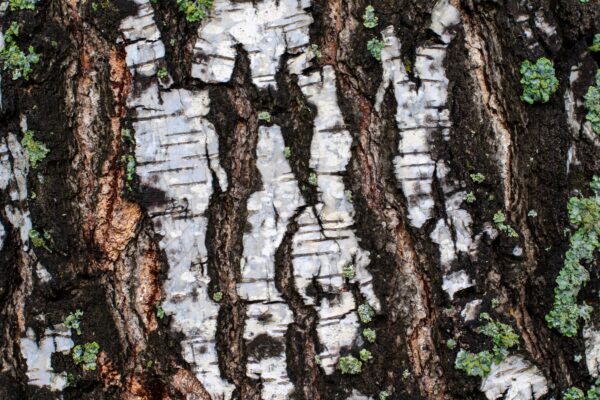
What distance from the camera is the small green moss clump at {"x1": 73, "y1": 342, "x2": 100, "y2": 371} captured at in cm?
160

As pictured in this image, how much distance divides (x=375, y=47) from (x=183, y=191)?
605 mm

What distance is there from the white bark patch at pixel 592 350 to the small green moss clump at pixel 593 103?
54cm

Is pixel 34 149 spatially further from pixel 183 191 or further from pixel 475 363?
pixel 475 363

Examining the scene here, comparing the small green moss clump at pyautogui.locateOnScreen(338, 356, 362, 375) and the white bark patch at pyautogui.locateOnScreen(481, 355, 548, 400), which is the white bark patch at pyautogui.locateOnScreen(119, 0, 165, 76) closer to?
the small green moss clump at pyautogui.locateOnScreen(338, 356, 362, 375)

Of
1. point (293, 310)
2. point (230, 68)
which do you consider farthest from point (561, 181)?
point (230, 68)

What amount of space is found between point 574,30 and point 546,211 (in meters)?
0.48

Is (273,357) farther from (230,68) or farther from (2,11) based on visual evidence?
(2,11)

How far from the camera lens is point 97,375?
1602 millimetres

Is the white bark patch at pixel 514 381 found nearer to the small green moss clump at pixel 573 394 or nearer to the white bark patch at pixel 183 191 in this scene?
the small green moss clump at pixel 573 394

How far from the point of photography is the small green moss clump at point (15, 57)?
1619 mm

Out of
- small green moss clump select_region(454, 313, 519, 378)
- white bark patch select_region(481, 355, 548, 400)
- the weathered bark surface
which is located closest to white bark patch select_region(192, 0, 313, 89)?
the weathered bark surface

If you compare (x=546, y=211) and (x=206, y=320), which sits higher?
(x=546, y=211)

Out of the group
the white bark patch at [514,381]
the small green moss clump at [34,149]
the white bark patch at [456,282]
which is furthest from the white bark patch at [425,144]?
the small green moss clump at [34,149]

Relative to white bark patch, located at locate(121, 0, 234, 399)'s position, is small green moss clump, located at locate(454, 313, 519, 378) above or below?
below
